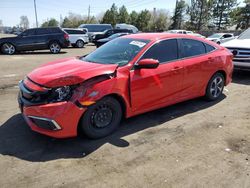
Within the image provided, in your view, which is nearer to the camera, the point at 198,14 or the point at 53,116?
the point at 53,116

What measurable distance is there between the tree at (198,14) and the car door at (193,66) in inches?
1953

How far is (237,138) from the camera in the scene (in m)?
4.44

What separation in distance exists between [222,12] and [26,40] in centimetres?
4286

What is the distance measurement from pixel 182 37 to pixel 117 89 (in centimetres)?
211

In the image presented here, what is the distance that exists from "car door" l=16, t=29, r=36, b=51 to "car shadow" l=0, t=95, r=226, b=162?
1276 cm

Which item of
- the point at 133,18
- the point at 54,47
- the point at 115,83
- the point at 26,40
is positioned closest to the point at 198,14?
the point at 133,18

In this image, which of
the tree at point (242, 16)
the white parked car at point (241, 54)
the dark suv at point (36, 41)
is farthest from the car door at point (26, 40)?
the tree at point (242, 16)

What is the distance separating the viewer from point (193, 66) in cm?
547

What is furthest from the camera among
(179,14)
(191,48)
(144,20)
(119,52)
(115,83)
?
(144,20)

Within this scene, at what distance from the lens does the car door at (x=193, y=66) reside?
17.7 feet

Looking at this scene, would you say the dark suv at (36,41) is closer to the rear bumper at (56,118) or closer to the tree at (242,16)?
the rear bumper at (56,118)

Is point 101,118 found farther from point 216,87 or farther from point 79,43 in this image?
point 79,43

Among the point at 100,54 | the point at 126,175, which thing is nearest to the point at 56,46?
the point at 100,54

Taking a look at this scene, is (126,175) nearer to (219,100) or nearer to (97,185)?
(97,185)
